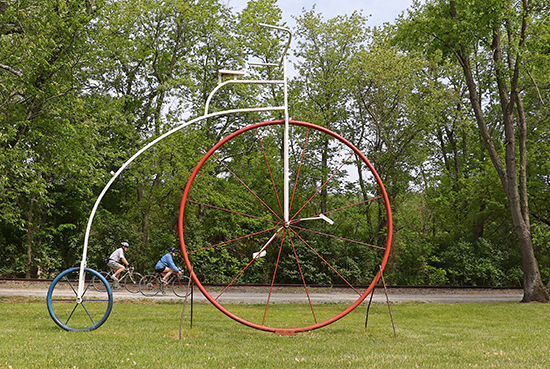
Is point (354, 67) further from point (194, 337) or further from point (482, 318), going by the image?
point (194, 337)

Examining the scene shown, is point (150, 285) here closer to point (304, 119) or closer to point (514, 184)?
point (304, 119)

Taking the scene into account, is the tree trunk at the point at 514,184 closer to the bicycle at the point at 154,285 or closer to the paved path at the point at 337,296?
the paved path at the point at 337,296

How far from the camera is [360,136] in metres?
25.6

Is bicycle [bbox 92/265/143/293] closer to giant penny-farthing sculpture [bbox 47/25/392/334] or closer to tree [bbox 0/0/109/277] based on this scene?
giant penny-farthing sculpture [bbox 47/25/392/334]

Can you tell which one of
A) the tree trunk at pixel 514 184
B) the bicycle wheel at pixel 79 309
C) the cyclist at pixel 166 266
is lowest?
the bicycle wheel at pixel 79 309

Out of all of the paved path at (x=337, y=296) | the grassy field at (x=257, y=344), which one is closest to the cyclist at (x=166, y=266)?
the paved path at (x=337, y=296)

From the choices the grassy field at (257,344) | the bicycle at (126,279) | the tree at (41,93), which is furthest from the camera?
the bicycle at (126,279)

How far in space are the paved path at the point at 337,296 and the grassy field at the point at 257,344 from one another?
4538 millimetres

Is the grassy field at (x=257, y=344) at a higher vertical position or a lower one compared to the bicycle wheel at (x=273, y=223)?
lower

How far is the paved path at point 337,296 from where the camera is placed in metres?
15.1

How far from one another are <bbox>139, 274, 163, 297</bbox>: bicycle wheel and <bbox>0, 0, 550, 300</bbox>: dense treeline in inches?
Result: 140

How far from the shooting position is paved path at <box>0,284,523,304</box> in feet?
49.7

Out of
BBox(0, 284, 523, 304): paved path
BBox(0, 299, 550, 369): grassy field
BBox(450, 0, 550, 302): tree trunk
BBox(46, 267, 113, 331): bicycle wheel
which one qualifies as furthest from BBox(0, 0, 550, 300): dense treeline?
BBox(0, 299, 550, 369): grassy field

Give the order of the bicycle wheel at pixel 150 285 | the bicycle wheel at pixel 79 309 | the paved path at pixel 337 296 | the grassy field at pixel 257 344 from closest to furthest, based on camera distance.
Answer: the grassy field at pixel 257 344 < the bicycle wheel at pixel 79 309 < the paved path at pixel 337 296 < the bicycle wheel at pixel 150 285
